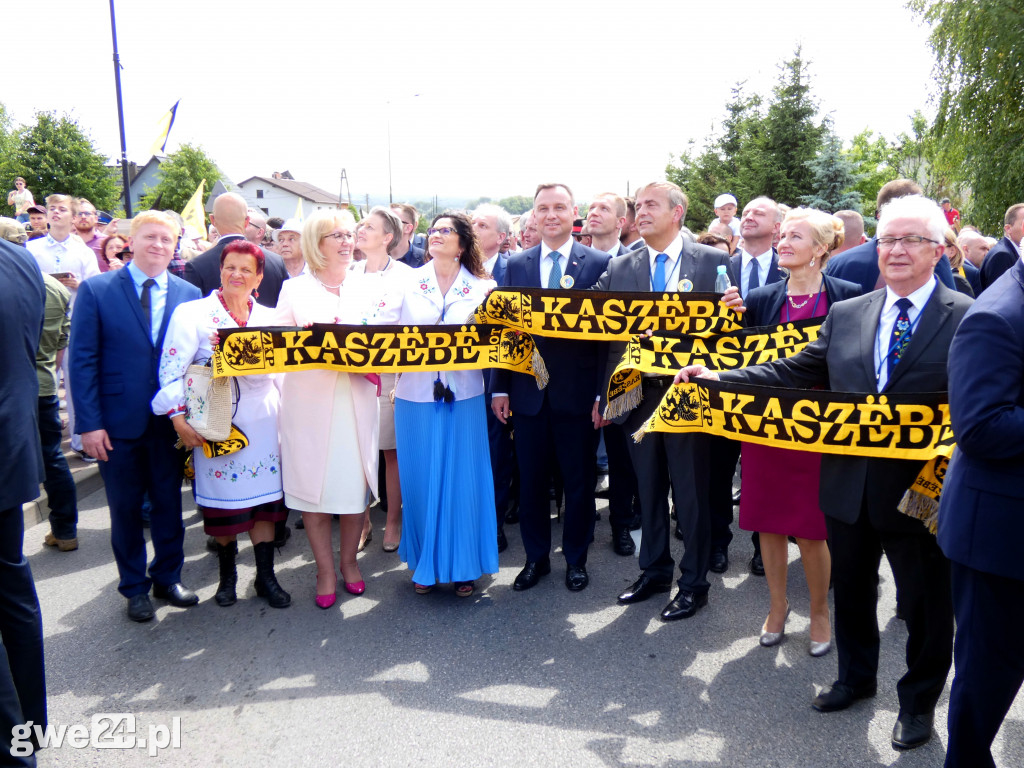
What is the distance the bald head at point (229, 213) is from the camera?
675cm

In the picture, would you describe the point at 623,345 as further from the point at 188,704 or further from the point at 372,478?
the point at 188,704

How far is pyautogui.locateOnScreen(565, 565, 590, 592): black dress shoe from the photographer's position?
5.01 meters

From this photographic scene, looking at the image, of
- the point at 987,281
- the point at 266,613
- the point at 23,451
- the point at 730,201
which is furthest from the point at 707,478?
the point at 730,201

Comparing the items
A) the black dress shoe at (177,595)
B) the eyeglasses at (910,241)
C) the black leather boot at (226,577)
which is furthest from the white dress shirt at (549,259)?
the black dress shoe at (177,595)

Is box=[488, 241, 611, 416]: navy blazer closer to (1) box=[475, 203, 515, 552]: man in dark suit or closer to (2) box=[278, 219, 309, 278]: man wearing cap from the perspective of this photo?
(1) box=[475, 203, 515, 552]: man in dark suit

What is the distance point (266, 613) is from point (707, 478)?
2.93 metres

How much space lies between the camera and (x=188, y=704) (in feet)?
12.1

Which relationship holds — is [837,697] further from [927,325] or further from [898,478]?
[927,325]

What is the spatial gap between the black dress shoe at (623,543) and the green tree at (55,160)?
41457mm

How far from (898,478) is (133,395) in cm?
426

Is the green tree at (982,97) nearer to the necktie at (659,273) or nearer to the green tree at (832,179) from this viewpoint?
the green tree at (832,179)

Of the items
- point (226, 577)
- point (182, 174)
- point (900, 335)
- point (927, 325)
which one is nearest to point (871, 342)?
point (900, 335)

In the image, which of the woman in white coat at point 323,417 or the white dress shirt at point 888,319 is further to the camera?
the woman in white coat at point 323,417

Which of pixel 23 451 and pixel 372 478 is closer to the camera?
pixel 23 451
